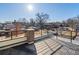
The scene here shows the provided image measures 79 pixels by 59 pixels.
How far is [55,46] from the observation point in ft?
10.2

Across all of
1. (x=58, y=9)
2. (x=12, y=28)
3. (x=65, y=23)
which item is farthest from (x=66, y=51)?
A: (x=12, y=28)

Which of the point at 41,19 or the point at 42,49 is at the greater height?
the point at 41,19

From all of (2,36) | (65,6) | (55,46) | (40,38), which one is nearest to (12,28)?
(2,36)

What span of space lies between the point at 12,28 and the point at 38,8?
0.59 m

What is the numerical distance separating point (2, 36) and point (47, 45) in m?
0.83

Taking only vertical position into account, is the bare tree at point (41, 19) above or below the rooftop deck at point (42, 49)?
above

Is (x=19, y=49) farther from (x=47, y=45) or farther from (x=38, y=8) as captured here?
(x=38, y=8)

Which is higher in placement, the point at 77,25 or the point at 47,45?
the point at 77,25

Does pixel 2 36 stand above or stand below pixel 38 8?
below

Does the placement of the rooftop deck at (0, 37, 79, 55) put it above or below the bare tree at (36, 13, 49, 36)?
below

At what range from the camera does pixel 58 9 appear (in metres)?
3.13
